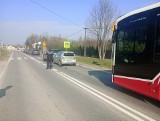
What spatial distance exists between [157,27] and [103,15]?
37.8m

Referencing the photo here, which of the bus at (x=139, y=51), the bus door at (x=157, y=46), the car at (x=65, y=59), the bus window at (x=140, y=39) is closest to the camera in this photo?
the bus door at (x=157, y=46)

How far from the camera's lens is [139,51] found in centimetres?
948

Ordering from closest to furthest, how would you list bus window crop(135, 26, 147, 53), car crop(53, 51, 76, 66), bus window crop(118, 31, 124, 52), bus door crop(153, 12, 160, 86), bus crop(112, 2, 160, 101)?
bus door crop(153, 12, 160, 86)
bus crop(112, 2, 160, 101)
bus window crop(135, 26, 147, 53)
bus window crop(118, 31, 124, 52)
car crop(53, 51, 76, 66)

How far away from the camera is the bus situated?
848 cm

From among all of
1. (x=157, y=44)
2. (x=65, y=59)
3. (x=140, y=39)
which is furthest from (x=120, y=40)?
(x=65, y=59)

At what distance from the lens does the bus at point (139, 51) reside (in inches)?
334

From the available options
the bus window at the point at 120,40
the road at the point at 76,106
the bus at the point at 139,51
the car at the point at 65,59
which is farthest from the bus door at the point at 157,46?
the car at the point at 65,59

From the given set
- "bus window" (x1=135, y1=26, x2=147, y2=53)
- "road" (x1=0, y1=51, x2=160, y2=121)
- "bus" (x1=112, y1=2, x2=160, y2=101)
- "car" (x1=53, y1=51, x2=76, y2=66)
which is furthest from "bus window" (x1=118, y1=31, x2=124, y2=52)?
"car" (x1=53, y1=51, x2=76, y2=66)

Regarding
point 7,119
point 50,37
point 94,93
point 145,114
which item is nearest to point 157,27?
point 145,114

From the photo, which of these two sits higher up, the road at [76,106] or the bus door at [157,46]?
the bus door at [157,46]

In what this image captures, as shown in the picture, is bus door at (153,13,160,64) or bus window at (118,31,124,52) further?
bus window at (118,31,124,52)

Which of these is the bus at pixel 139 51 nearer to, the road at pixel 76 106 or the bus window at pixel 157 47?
the bus window at pixel 157 47

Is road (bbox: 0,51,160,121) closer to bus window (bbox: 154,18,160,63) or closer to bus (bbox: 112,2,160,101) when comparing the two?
bus (bbox: 112,2,160,101)

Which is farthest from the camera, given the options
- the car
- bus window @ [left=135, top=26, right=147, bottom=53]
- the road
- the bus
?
the car
